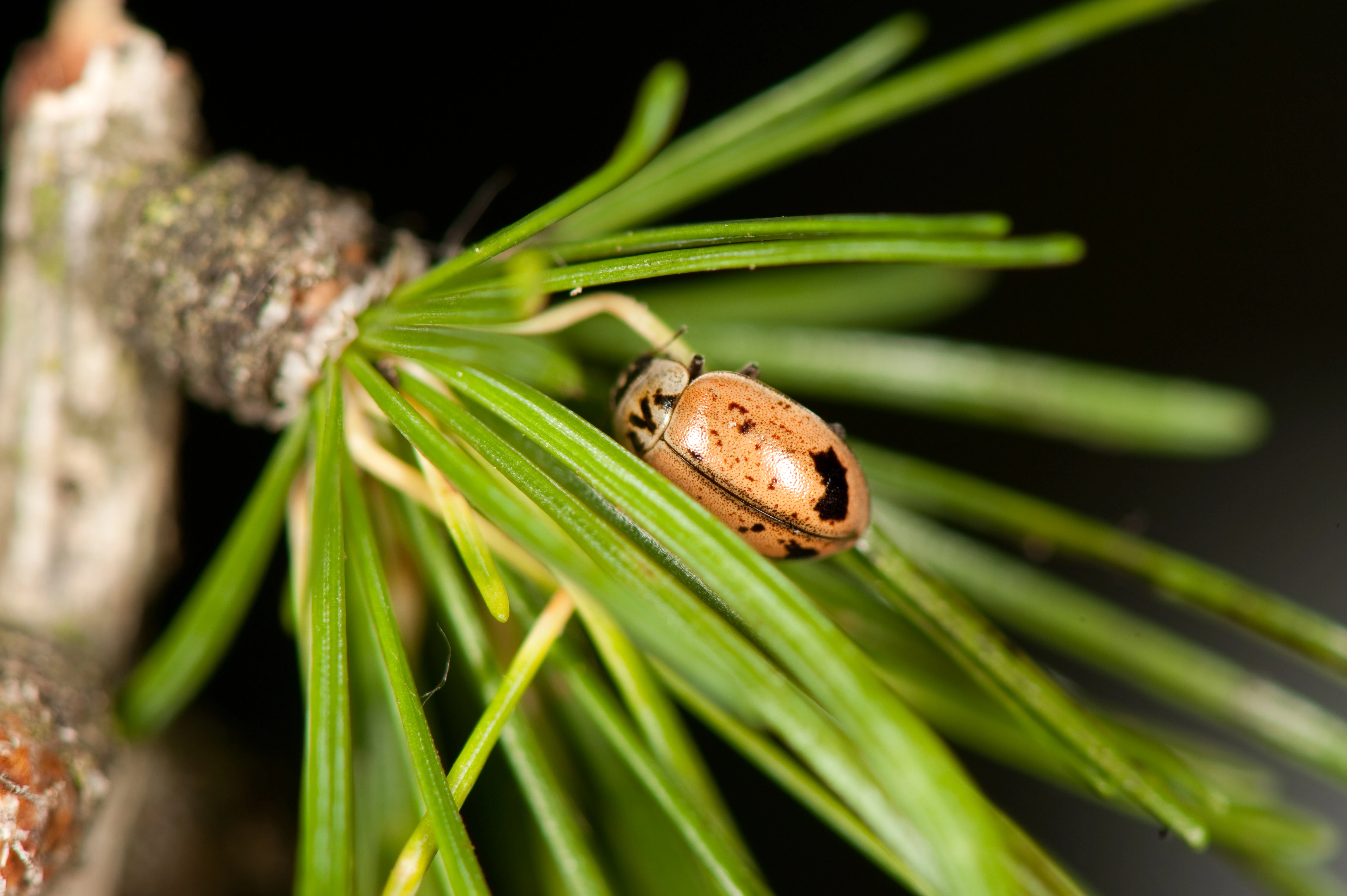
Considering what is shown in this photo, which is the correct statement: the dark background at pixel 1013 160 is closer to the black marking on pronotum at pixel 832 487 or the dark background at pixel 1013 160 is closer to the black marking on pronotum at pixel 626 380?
the black marking on pronotum at pixel 626 380

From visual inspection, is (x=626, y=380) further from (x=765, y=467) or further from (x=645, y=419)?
(x=765, y=467)

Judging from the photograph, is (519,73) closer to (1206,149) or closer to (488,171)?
(488,171)

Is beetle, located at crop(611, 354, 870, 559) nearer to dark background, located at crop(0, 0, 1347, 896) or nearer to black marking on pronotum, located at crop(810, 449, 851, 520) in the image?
black marking on pronotum, located at crop(810, 449, 851, 520)

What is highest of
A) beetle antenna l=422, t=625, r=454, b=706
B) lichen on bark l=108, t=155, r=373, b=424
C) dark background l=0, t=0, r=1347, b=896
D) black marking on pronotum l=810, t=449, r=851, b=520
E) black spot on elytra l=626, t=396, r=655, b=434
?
dark background l=0, t=0, r=1347, b=896

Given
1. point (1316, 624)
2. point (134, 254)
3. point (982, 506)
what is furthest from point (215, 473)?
point (1316, 624)

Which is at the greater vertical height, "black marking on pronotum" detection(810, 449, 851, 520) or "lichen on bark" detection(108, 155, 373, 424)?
"black marking on pronotum" detection(810, 449, 851, 520)

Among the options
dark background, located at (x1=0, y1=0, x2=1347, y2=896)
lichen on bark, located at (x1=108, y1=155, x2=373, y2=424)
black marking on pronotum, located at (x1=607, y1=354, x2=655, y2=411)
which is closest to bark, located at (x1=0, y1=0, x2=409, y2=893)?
lichen on bark, located at (x1=108, y1=155, x2=373, y2=424)
